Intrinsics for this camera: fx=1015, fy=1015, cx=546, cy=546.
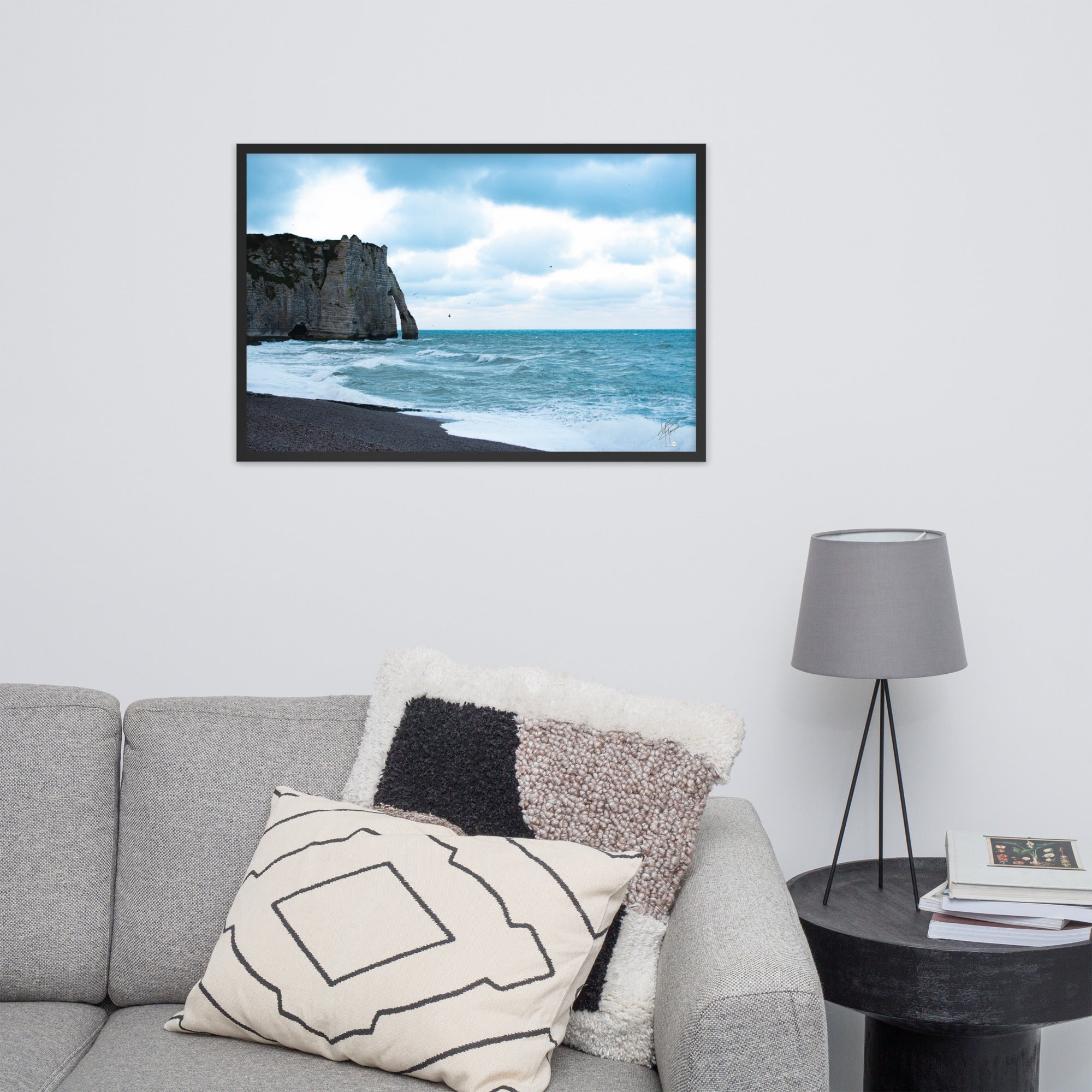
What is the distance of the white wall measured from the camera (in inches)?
83.7

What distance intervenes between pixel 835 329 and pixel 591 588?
0.75m

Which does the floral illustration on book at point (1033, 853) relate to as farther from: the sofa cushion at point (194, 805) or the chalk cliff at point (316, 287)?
the chalk cliff at point (316, 287)

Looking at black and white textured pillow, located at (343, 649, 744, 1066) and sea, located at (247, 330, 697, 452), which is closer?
black and white textured pillow, located at (343, 649, 744, 1066)

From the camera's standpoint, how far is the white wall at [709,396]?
2.13 metres

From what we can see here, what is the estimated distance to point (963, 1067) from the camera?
1.64m

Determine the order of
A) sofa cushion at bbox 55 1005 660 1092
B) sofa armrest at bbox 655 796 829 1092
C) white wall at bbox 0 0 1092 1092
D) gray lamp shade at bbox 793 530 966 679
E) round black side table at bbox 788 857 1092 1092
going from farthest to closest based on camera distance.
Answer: white wall at bbox 0 0 1092 1092 < gray lamp shade at bbox 793 530 966 679 < round black side table at bbox 788 857 1092 1092 < sofa cushion at bbox 55 1005 660 1092 < sofa armrest at bbox 655 796 829 1092

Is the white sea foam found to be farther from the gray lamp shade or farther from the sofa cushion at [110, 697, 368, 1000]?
the sofa cushion at [110, 697, 368, 1000]

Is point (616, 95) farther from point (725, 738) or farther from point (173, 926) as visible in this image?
point (173, 926)

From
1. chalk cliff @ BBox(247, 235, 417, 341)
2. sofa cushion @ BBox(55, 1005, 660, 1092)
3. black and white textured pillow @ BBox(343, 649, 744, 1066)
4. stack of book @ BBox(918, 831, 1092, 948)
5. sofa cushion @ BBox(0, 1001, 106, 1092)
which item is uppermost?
chalk cliff @ BBox(247, 235, 417, 341)

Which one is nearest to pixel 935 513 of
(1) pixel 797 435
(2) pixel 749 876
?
(1) pixel 797 435

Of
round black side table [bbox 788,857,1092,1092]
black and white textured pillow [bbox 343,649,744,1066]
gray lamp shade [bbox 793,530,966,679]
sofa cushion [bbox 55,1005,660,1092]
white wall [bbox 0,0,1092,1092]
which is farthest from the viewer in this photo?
white wall [bbox 0,0,1092,1092]

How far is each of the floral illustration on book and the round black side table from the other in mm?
127

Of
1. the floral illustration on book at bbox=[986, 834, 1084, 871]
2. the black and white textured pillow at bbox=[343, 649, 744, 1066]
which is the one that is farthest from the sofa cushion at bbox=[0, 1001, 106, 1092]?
the floral illustration on book at bbox=[986, 834, 1084, 871]

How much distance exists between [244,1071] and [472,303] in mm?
1499
